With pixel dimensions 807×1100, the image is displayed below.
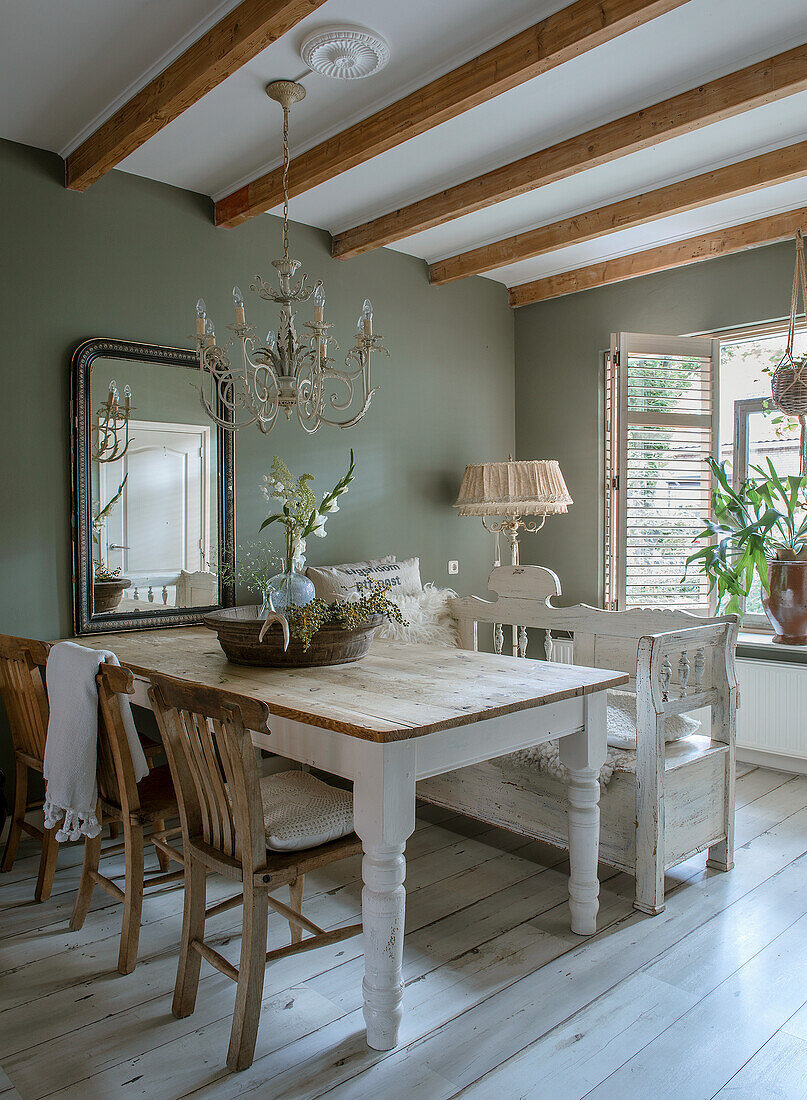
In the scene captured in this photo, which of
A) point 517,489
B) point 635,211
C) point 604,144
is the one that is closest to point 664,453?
point 517,489

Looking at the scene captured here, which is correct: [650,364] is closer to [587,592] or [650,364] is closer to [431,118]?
[587,592]

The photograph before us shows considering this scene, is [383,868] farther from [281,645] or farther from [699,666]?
[699,666]

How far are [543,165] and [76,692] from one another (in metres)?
2.63

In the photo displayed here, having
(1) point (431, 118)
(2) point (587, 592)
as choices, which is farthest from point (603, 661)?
(1) point (431, 118)

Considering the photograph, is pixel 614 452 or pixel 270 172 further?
pixel 614 452

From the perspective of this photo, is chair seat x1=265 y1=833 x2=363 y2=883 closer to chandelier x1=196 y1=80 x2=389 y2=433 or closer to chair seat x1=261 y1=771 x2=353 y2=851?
chair seat x1=261 y1=771 x2=353 y2=851

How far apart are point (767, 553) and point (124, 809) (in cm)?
322

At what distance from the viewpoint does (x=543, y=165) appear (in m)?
3.22

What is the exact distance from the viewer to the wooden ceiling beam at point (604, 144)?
2.57 meters

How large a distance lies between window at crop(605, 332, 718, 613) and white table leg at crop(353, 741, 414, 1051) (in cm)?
269

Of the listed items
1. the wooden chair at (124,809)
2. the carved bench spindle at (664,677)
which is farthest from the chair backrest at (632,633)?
the wooden chair at (124,809)

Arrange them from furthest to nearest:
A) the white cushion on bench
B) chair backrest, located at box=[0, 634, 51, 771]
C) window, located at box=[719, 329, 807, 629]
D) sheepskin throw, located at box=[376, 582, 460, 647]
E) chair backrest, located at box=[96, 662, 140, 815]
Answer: window, located at box=[719, 329, 807, 629] < sheepskin throw, located at box=[376, 582, 460, 647] < the white cushion on bench < chair backrest, located at box=[0, 634, 51, 771] < chair backrest, located at box=[96, 662, 140, 815]

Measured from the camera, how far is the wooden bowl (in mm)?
2553

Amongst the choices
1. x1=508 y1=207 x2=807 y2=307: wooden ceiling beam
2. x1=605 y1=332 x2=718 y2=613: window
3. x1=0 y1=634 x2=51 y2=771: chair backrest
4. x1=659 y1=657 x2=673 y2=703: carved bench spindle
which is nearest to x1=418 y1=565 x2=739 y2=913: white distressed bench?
x1=659 y1=657 x2=673 y2=703: carved bench spindle
